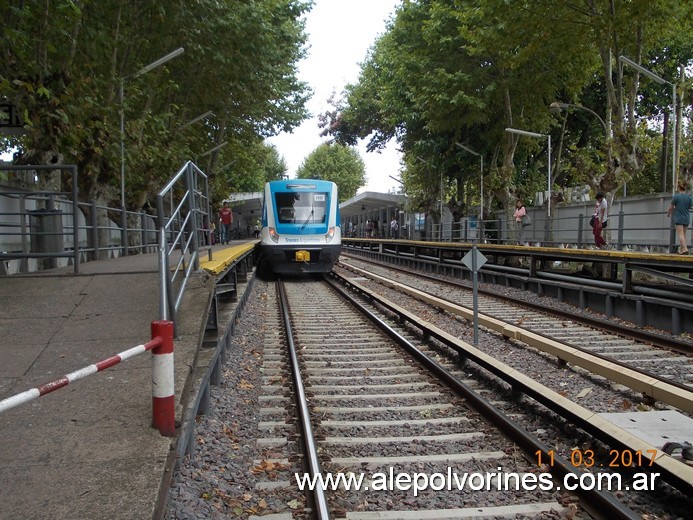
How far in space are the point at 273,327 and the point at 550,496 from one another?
19.9 ft

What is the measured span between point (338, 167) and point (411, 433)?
2666 inches

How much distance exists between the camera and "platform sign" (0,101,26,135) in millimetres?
7182

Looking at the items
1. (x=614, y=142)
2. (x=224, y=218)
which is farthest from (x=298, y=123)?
(x=614, y=142)

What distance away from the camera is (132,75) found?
12.9 metres

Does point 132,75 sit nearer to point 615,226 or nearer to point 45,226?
point 45,226

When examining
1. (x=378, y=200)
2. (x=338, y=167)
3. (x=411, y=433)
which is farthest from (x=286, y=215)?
(x=338, y=167)

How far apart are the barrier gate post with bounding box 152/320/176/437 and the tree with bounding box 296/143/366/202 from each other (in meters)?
66.7

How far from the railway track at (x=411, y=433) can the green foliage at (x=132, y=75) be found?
533cm

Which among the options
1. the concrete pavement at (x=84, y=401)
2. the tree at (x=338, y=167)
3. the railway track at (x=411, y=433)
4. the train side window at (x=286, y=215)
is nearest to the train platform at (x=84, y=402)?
the concrete pavement at (x=84, y=401)

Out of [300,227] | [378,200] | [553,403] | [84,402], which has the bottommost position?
[553,403]

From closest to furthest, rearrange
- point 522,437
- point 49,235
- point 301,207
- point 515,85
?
point 522,437
point 49,235
point 301,207
point 515,85

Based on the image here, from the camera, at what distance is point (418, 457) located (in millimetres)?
3777

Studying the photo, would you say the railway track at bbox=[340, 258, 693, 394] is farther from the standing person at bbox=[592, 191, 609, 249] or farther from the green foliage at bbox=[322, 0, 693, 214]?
the green foliage at bbox=[322, 0, 693, 214]

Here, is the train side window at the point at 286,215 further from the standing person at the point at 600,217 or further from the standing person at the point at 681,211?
the standing person at the point at 681,211
